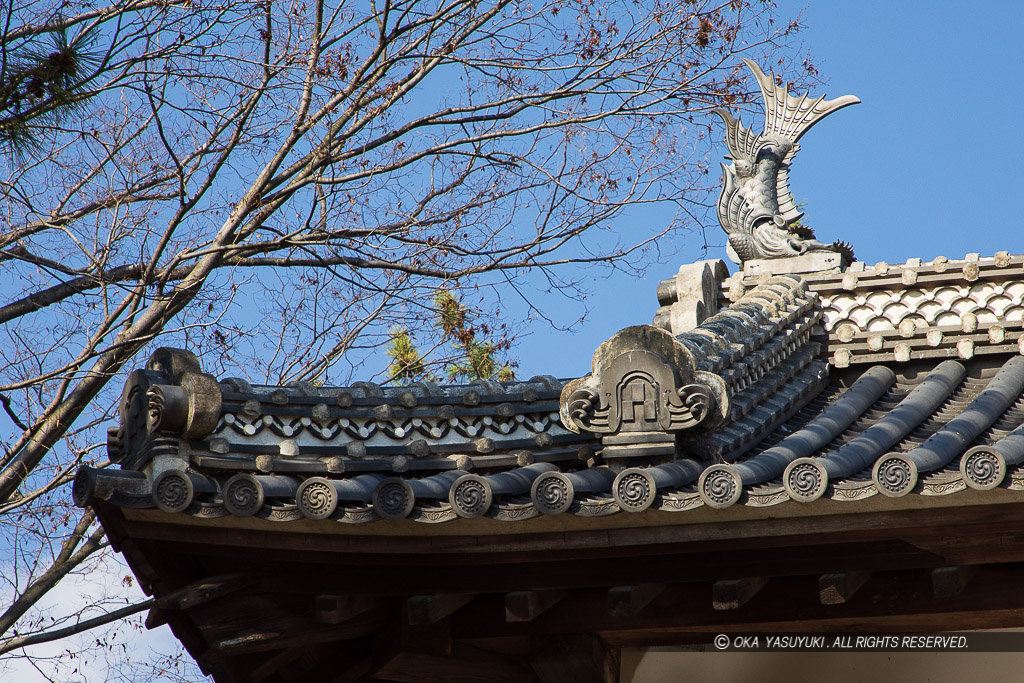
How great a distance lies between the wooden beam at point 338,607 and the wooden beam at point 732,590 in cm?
133

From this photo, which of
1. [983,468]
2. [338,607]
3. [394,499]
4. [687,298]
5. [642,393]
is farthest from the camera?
[687,298]

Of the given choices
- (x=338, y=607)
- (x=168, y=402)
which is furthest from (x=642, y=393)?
(x=168, y=402)

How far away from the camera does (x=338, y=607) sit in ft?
14.4

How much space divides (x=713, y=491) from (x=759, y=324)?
2080mm

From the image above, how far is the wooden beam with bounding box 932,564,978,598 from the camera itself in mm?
4172

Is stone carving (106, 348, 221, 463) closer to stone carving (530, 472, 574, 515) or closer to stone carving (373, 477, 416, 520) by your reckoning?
stone carving (373, 477, 416, 520)

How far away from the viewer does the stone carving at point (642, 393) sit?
4.23 metres

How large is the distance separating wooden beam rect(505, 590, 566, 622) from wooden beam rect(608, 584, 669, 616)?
22cm

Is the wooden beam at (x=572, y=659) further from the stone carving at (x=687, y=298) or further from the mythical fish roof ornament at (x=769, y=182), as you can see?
the mythical fish roof ornament at (x=769, y=182)

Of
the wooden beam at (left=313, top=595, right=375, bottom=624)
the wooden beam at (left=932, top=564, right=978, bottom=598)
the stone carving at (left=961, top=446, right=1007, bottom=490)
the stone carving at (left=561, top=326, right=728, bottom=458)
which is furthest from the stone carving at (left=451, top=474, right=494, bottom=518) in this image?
the wooden beam at (left=932, top=564, right=978, bottom=598)

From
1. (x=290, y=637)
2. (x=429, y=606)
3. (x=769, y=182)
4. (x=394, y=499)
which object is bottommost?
(x=290, y=637)

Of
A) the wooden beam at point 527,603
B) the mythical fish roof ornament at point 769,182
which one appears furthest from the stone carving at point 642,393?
the mythical fish roof ornament at point 769,182

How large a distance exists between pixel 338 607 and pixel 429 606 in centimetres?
35

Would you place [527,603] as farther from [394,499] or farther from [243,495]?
[243,495]
